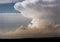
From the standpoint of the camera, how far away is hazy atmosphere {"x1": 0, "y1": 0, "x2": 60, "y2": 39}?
1.42 m

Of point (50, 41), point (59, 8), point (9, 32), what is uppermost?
point (59, 8)

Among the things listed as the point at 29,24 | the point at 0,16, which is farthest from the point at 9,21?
the point at 29,24

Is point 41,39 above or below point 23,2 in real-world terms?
below

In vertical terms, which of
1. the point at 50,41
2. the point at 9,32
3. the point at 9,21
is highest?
the point at 9,21

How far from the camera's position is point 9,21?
1421 millimetres

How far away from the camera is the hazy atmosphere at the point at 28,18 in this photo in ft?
4.65

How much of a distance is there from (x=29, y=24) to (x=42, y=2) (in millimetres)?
263

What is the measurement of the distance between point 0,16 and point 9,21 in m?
0.11

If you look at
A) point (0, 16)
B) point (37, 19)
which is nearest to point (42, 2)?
point (37, 19)

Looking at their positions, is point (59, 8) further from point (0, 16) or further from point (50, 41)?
point (0, 16)

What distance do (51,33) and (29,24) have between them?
0.82 ft

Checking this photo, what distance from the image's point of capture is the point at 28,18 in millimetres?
1430

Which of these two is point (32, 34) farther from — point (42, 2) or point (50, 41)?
point (42, 2)

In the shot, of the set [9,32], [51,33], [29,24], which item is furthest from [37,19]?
[9,32]
